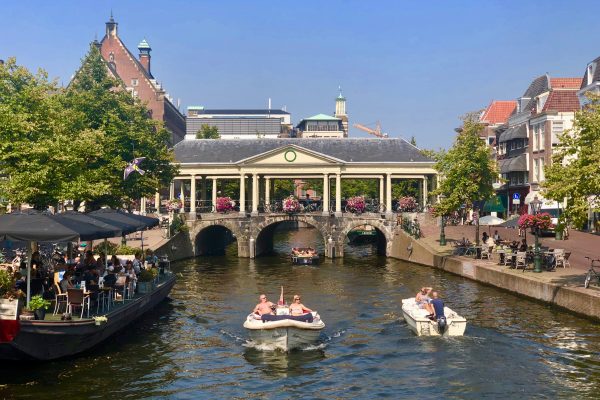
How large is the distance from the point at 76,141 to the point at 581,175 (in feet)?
97.2

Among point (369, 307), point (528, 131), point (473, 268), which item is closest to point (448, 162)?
point (473, 268)

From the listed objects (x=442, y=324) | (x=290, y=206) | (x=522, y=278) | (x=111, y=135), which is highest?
(x=111, y=135)

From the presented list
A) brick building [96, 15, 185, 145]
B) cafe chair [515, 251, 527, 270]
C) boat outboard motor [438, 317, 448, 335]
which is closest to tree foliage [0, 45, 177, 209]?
boat outboard motor [438, 317, 448, 335]

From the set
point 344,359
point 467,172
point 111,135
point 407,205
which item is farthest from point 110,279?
point 407,205

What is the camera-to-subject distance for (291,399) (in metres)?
21.4

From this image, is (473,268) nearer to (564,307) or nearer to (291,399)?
(564,307)

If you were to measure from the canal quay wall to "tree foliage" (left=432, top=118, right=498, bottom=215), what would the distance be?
4.63m

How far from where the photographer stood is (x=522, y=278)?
1528 inches

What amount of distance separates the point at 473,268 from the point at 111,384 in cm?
3075

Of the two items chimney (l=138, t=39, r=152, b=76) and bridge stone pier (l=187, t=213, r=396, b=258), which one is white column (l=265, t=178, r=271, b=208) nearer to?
bridge stone pier (l=187, t=213, r=396, b=258)

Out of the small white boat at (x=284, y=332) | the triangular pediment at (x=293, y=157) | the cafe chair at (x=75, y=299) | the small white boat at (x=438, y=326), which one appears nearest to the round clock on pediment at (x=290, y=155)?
the triangular pediment at (x=293, y=157)

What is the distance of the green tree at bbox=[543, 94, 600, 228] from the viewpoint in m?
30.2

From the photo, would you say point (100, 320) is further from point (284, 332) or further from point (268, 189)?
point (268, 189)

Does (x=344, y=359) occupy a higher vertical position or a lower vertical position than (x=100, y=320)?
→ lower
